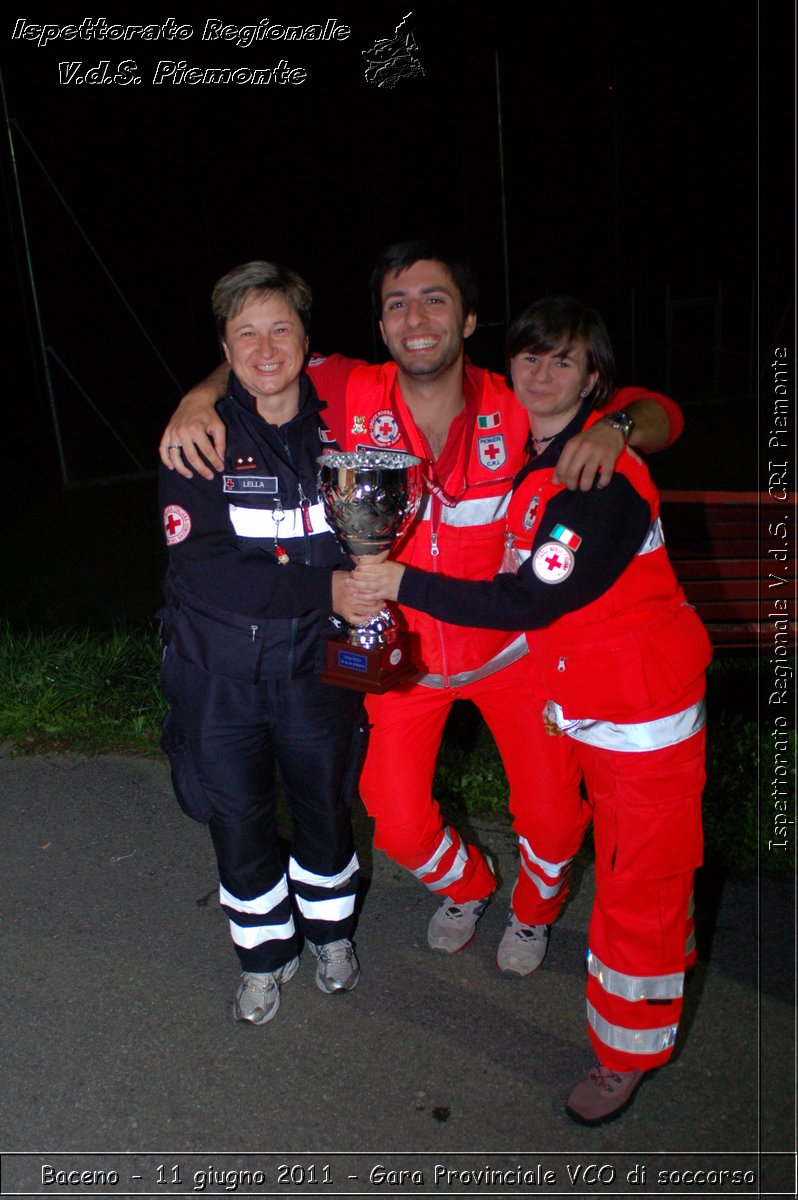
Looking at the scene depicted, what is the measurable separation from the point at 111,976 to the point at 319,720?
118cm

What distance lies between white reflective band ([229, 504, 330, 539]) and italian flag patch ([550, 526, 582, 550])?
26.8 inches

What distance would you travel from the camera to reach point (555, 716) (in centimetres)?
265

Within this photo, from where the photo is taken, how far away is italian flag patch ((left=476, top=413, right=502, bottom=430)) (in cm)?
289

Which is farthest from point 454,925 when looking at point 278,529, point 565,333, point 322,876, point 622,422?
point 565,333

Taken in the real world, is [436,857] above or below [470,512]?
below

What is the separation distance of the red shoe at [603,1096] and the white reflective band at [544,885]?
60 centimetres

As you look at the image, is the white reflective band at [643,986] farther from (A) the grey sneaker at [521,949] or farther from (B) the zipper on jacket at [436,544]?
(B) the zipper on jacket at [436,544]

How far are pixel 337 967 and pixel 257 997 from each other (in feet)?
0.85

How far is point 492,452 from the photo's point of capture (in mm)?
2871

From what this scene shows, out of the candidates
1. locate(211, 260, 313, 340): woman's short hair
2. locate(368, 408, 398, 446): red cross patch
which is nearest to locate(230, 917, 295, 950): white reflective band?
locate(368, 408, 398, 446): red cross patch

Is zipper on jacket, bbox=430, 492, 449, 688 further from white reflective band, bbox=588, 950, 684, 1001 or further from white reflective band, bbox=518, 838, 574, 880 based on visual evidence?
white reflective band, bbox=588, 950, 684, 1001

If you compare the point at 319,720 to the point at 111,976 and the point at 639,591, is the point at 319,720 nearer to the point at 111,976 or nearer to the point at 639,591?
the point at 639,591

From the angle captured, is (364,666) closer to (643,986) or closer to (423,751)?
(423,751)

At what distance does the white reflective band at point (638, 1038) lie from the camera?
8.18 feet
